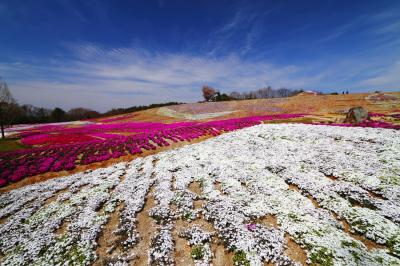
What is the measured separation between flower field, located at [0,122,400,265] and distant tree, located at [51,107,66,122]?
352 ft

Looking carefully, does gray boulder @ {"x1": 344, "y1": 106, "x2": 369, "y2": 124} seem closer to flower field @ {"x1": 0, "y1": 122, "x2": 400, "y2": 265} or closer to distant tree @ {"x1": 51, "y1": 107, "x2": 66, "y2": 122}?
flower field @ {"x1": 0, "y1": 122, "x2": 400, "y2": 265}

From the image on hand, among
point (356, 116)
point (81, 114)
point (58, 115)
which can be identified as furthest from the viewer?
point (81, 114)

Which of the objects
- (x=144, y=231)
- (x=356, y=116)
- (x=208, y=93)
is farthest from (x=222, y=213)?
(x=208, y=93)

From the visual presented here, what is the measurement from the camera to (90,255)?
820cm

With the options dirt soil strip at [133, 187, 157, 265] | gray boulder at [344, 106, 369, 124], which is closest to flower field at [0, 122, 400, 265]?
dirt soil strip at [133, 187, 157, 265]

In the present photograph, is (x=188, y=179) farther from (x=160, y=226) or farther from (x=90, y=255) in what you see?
(x=90, y=255)

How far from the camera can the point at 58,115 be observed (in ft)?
338

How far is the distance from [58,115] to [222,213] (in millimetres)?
122036

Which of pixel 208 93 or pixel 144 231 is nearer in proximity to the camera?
pixel 144 231

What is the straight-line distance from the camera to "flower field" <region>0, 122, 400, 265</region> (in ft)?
26.0

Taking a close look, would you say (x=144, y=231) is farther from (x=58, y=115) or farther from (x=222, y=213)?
(x=58, y=115)

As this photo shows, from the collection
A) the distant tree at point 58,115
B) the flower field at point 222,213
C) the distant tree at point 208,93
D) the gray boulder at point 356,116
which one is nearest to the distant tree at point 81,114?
the distant tree at point 58,115

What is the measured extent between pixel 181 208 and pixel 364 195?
33.8ft

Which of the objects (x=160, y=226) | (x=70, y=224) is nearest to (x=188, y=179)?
(x=160, y=226)
